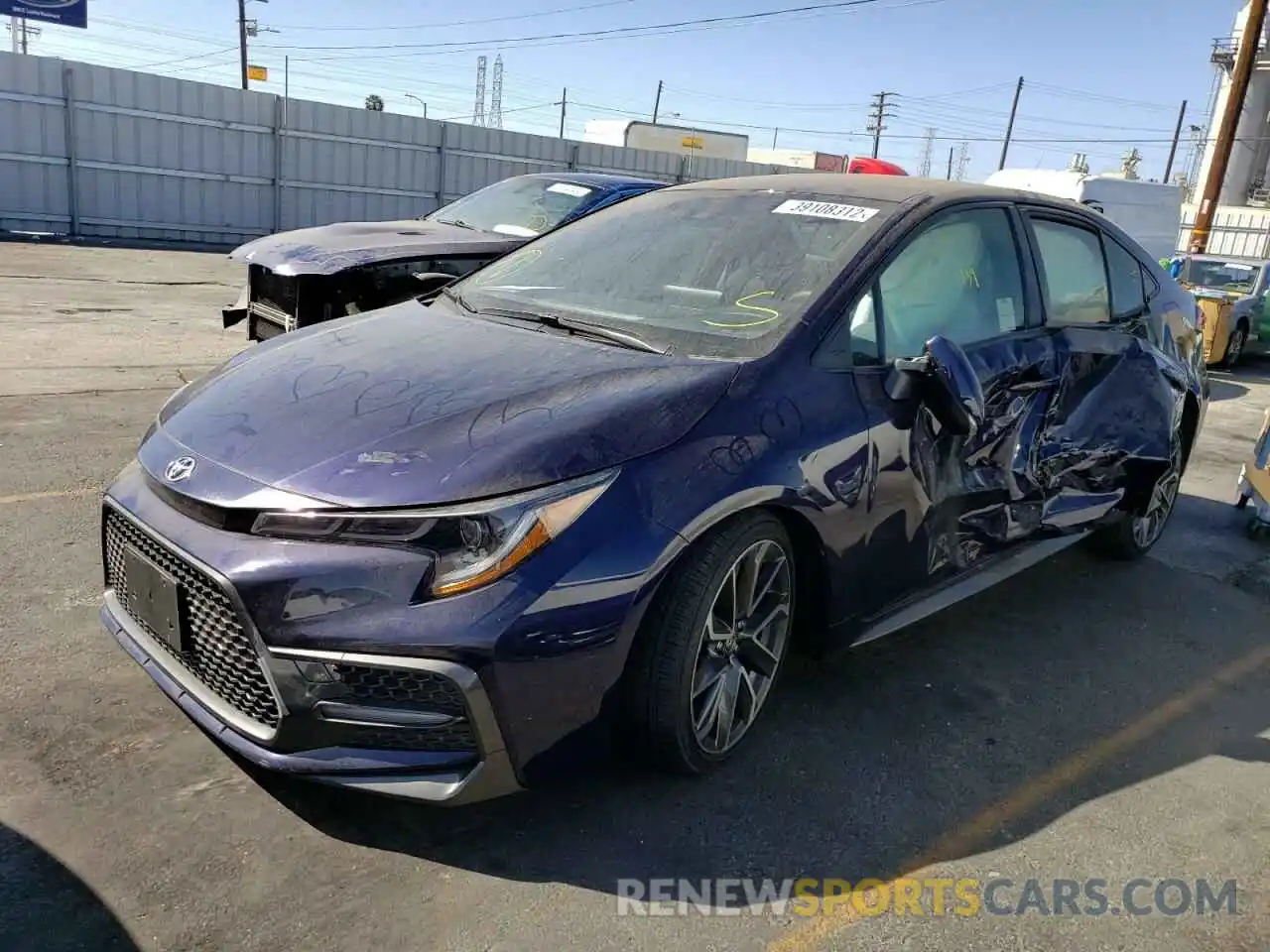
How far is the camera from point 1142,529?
5.09m

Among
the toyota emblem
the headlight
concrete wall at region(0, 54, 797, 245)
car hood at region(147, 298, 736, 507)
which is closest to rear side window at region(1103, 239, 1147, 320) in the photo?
car hood at region(147, 298, 736, 507)

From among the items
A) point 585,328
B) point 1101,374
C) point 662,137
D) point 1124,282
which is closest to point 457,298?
point 585,328

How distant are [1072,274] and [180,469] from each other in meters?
3.47

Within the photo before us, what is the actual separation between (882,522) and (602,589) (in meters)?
1.13

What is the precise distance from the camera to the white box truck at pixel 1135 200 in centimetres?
1867

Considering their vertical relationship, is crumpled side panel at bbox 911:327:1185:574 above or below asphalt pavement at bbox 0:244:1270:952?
above

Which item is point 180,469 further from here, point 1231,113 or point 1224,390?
point 1231,113

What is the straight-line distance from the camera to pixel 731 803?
9.20ft

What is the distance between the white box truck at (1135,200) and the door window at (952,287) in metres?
16.4

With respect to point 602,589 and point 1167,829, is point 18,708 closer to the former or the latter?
point 602,589

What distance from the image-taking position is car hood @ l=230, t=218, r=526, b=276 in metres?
6.08

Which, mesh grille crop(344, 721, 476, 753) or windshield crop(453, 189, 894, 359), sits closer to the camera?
mesh grille crop(344, 721, 476, 753)

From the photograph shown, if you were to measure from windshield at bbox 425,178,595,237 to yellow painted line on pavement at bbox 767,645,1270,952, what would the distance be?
206 inches

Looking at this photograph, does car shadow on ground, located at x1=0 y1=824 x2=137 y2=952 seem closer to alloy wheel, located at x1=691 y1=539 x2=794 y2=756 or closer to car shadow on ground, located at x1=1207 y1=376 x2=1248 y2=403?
alloy wheel, located at x1=691 y1=539 x2=794 y2=756
